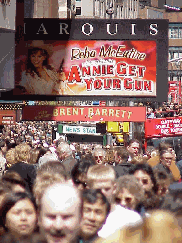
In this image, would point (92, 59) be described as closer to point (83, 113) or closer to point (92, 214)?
point (83, 113)

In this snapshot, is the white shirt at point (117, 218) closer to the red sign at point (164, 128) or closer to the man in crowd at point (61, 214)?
the man in crowd at point (61, 214)

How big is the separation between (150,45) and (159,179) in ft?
42.7

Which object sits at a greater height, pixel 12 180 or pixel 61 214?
pixel 61 214

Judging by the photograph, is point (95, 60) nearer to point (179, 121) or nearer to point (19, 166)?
point (179, 121)

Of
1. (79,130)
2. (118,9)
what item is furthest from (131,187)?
(118,9)

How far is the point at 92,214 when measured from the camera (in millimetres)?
4043

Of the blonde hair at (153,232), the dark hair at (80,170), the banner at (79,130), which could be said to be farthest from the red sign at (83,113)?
the blonde hair at (153,232)

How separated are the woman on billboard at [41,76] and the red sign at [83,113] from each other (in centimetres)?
56

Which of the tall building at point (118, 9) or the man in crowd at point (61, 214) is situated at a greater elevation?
the tall building at point (118, 9)

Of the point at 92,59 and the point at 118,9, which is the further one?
the point at 118,9

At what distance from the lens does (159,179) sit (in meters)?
6.64

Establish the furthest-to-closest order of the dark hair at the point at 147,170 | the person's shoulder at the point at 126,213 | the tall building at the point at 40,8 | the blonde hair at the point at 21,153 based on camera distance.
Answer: the tall building at the point at 40,8 → the blonde hair at the point at 21,153 → the dark hair at the point at 147,170 → the person's shoulder at the point at 126,213

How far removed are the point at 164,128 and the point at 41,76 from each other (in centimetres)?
547

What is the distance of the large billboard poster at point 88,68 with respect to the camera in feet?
62.7
